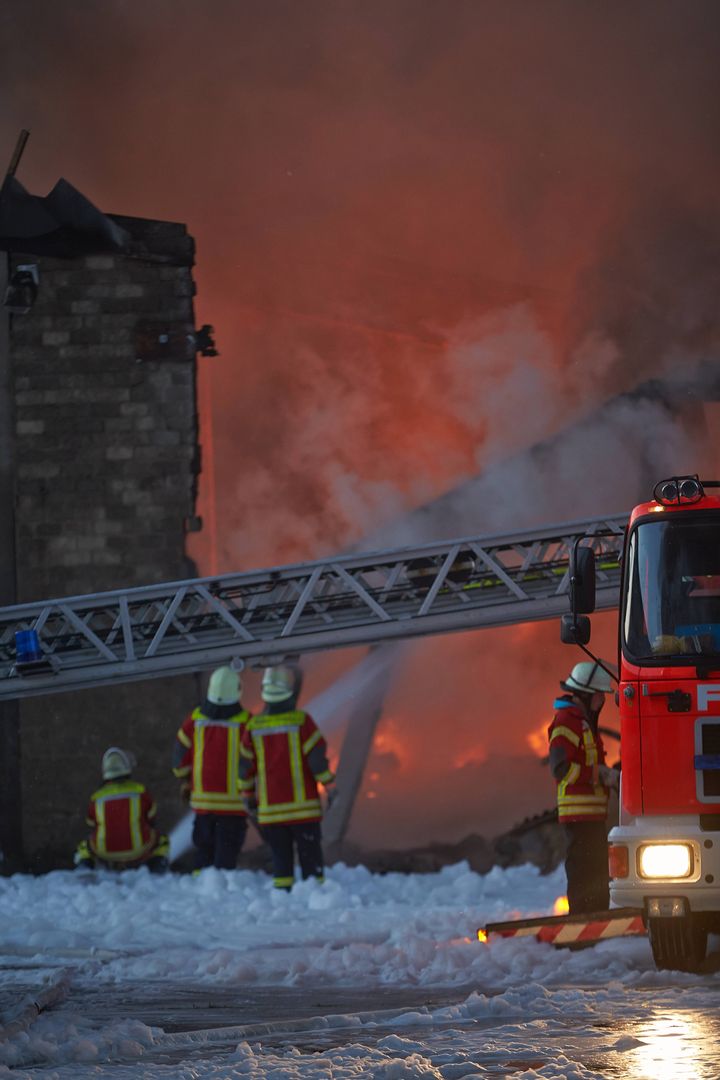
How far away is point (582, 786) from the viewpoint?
915 centimetres

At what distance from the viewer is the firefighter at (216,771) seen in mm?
12016

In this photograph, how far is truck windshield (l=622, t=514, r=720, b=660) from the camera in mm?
7086

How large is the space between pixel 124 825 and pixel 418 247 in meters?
7.14

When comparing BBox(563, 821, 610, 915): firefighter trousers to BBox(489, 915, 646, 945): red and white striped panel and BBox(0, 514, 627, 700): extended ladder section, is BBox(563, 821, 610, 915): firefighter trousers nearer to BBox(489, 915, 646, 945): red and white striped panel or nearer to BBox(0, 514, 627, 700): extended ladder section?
BBox(489, 915, 646, 945): red and white striped panel

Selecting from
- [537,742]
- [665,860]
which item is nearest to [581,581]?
[665,860]

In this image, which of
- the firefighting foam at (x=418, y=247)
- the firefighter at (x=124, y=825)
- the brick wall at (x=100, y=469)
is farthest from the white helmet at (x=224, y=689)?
the firefighting foam at (x=418, y=247)

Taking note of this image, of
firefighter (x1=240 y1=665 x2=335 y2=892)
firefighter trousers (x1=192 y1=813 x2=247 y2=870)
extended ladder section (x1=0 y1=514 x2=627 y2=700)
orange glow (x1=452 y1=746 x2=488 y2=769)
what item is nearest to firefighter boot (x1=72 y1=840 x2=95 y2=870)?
extended ladder section (x1=0 y1=514 x2=627 y2=700)

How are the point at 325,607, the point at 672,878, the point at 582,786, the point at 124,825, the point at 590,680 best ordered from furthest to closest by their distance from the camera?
the point at 325,607 → the point at 124,825 → the point at 590,680 → the point at 582,786 → the point at 672,878

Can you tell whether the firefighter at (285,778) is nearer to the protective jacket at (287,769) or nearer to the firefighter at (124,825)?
the protective jacket at (287,769)

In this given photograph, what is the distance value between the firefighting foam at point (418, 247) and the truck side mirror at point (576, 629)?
28.1 feet

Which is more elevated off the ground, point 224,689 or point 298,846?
point 224,689

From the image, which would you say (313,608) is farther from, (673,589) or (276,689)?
(673,589)

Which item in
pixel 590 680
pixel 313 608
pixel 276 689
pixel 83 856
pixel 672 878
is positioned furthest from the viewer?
pixel 313 608

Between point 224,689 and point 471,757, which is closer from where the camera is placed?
point 224,689
